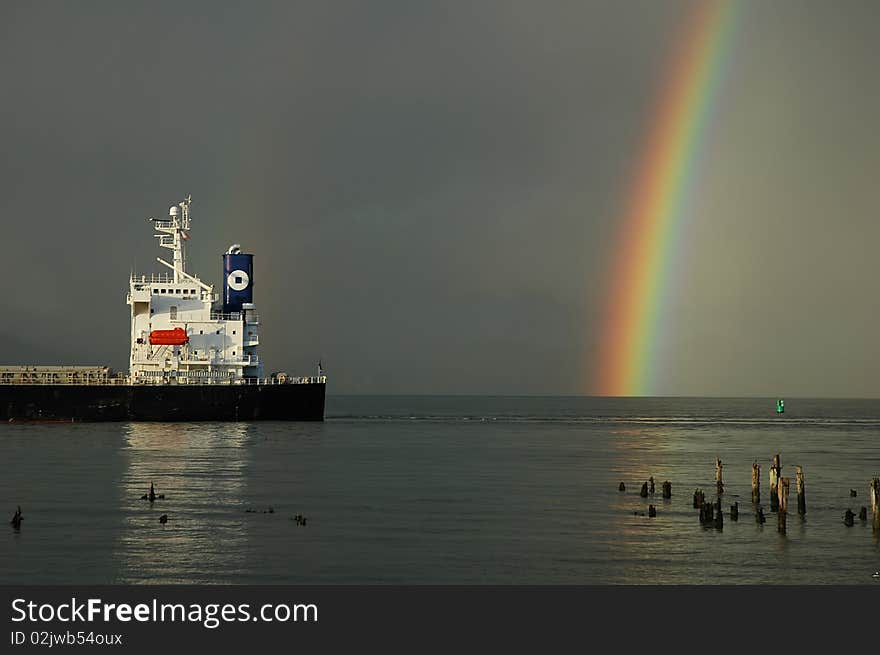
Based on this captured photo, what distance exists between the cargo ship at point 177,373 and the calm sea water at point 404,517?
47.7 ft

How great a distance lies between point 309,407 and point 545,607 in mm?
83816

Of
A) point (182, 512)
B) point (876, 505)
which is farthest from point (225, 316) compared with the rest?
Result: point (876, 505)

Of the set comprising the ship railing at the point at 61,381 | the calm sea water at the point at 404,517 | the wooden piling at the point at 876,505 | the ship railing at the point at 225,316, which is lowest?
Answer: the calm sea water at the point at 404,517

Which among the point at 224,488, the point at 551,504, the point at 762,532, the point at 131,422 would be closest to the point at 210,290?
the point at 131,422

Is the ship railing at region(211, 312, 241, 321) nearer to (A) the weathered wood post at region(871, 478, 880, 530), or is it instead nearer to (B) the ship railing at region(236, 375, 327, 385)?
(B) the ship railing at region(236, 375, 327, 385)

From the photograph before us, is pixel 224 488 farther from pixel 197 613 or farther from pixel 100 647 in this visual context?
pixel 100 647

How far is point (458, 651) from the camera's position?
23922 millimetres

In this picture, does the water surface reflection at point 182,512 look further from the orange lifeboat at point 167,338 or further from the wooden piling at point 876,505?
the wooden piling at point 876,505

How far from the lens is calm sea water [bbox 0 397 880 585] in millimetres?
32719

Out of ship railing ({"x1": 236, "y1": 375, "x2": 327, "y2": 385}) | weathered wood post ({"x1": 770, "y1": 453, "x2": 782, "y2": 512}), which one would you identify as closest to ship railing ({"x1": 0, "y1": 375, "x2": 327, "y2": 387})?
ship railing ({"x1": 236, "y1": 375, "x2": 327, "y2": 385})

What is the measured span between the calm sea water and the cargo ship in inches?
572

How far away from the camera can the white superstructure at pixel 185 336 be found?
100 metres

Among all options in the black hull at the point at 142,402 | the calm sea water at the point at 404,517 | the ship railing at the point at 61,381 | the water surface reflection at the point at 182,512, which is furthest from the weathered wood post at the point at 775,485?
the ship railing at the point at 61,381

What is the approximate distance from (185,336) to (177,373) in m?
3.58
